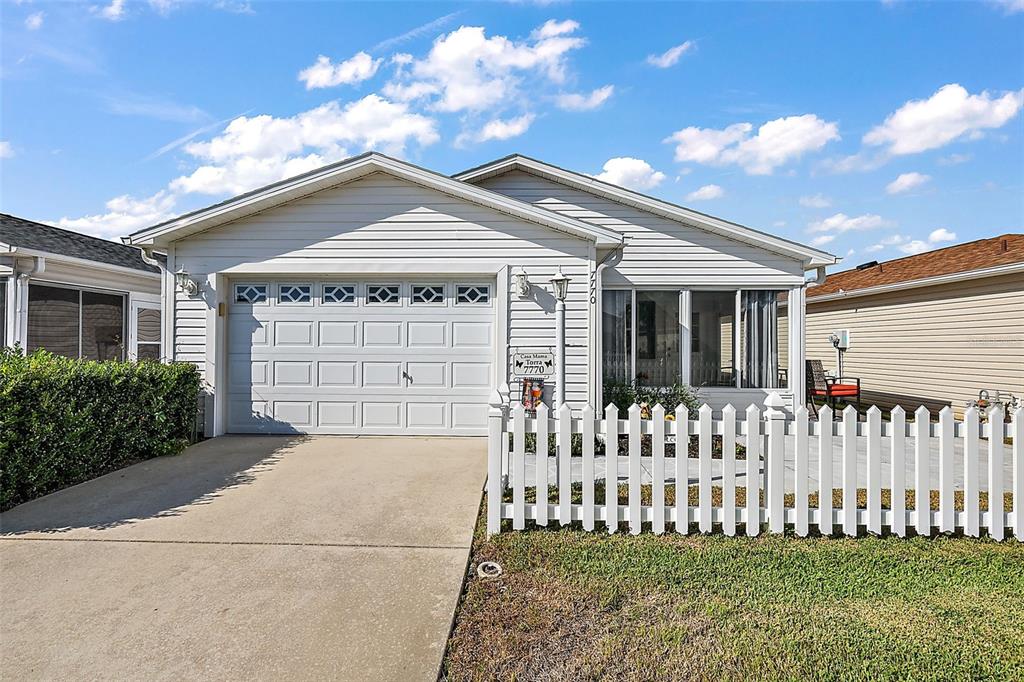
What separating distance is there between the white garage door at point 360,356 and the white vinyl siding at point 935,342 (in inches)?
380

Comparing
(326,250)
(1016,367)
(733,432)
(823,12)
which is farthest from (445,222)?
(1016,367)

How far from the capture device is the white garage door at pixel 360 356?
23.6 feet

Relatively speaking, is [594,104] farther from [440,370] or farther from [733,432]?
[733,432]

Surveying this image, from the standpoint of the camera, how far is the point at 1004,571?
3037 mm

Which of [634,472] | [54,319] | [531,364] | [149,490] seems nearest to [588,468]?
[634,472]

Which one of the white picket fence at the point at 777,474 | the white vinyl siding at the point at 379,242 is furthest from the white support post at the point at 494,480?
the white vinyl siding at the point at 379,242

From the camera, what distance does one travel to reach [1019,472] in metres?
3.46

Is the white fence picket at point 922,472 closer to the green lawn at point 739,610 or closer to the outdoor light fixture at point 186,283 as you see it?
the green lawn at point 739,610

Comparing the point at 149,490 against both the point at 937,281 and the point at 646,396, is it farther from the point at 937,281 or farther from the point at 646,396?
the point at 937,281

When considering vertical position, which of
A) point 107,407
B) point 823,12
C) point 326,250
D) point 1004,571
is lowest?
point 1004,571

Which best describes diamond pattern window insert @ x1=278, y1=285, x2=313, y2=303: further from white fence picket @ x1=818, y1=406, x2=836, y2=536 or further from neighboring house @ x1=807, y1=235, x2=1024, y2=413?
neighboring house @ x1=807, y1=235, x2=1024, y2=413

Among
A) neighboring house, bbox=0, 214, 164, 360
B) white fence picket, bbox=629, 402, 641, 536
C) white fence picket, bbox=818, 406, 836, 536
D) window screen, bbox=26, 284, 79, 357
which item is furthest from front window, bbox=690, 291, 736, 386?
window screen, bbox=26, 284, 79, 357

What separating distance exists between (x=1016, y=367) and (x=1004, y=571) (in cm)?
864

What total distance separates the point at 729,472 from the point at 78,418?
573cm
